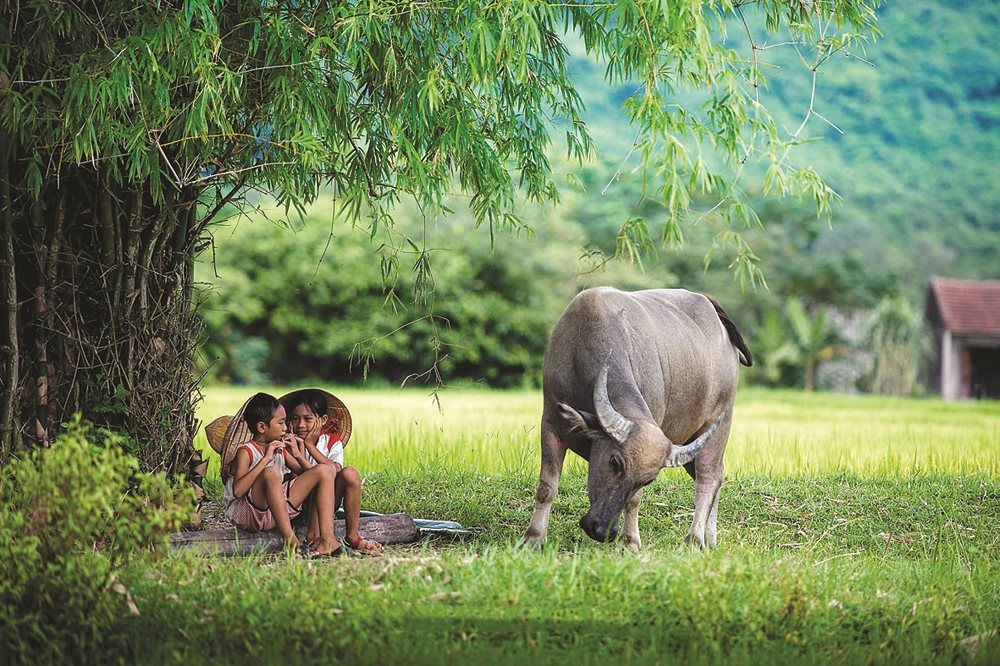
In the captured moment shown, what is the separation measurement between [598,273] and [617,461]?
50.3 feet

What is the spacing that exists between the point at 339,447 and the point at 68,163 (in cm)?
201

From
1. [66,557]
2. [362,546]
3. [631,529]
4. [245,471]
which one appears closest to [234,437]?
[245,471]

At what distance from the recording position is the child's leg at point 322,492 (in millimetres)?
5184

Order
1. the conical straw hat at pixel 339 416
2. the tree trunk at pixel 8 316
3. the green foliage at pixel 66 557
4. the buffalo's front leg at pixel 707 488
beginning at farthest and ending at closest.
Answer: the buffalo's front leg at pixel 707 488
the conical straw hat at pixel 339 416
the tree trunk at pixel 8 316
the green foliage at pixel 66 557

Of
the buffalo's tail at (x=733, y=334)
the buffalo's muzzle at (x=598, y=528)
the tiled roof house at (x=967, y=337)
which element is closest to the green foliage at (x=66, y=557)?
the buffalo's muzzle at (x=598, y=528)

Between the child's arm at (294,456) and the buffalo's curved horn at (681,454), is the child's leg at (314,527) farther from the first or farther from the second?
the buffalo's curved horn at (681,454)

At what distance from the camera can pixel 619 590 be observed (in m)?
4.36

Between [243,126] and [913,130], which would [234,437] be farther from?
[913,130]

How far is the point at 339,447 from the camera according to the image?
5539 millimetres

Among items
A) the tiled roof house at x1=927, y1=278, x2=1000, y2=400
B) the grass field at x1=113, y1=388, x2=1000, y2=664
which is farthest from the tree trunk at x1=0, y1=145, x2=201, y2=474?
the tiled roof house at x1=927, y1=278, x2=1000, y2=400

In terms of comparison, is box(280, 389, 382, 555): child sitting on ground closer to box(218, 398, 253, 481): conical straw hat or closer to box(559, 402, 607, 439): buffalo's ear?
box(218, 398, 253, 481): conical straw hat

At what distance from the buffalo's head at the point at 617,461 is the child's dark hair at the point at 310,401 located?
140 cm

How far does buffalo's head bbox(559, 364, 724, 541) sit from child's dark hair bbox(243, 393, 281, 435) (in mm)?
1541

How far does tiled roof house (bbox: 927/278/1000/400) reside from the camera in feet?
80.7
